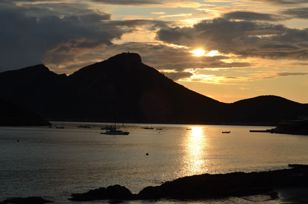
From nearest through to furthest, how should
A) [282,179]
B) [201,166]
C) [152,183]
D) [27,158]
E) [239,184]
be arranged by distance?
[239,184]
[282,179]
[152,183]
[201,166]
[27,158]

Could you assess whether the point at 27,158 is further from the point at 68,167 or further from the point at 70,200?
the point at 70,200

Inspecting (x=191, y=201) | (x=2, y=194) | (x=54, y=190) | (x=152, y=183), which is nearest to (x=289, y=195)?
(x=191, y=201)

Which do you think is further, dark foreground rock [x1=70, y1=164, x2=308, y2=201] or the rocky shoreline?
dark foreground rock [x1=70, y1=164, x2=308, y2=201]

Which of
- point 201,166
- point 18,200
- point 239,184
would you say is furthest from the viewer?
point 201,166

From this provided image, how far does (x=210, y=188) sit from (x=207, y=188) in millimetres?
295

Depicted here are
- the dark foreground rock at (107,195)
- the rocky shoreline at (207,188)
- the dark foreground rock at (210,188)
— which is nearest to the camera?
the dark foreground rock at (107,195)

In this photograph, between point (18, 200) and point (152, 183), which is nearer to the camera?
point (18, 200)

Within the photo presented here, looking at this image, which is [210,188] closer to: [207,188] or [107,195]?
[207,188]

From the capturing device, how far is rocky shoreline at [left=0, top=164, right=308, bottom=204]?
4950cm

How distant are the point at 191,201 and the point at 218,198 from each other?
293cm

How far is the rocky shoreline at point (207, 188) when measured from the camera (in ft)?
162

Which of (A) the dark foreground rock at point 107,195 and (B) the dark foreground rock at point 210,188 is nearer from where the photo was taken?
(A) the dark foreground rock at point 107,195

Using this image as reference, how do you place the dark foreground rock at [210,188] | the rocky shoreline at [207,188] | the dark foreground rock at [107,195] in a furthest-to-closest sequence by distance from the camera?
1. the dark foreground rock at [210,188]
2. the rocky shoreline at [207,188]
3. the dark foreground rock at [107,195]

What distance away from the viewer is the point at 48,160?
90.1m
